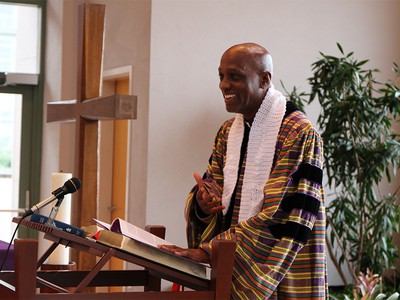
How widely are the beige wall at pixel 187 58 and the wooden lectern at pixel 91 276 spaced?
373 centimetres

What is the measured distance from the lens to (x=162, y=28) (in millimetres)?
6062

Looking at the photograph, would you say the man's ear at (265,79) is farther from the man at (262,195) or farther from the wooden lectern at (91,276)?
the wooden lectern at (91,276)

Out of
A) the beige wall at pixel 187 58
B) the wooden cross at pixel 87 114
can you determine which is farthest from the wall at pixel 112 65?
the wooden cross at pixel 87 114

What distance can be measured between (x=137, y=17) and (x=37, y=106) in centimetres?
240

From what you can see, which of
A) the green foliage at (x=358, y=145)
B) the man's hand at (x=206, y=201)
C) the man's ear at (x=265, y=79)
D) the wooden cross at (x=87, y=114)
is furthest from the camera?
the green foliage at (x=358, y=145)

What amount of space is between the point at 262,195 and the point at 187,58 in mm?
3637

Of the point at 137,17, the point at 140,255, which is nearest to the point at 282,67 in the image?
the point at 137,17

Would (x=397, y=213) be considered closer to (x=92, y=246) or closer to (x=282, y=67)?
(x=282, y=67)

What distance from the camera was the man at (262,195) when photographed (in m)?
2.38

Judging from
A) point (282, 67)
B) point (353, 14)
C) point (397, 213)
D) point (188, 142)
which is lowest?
point (397, 213)

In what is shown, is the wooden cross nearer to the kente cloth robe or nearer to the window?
the kente cloth robe

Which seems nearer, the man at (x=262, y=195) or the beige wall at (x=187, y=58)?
the man at (x=262, y=195)

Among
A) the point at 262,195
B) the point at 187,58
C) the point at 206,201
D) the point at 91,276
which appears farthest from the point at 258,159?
the point at 187,58

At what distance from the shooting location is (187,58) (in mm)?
6129
